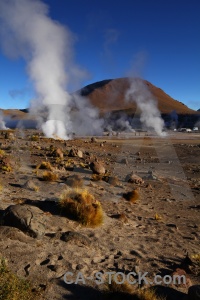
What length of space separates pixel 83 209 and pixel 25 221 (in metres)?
1.84

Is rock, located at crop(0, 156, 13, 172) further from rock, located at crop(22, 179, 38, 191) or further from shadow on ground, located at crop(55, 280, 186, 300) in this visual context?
shadow on ground, located at crop(55, 280, 186, 300)

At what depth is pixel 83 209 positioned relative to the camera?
7.75 meters

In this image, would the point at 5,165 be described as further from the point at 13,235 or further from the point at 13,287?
the point at 13,287

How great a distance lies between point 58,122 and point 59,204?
31.2 metres

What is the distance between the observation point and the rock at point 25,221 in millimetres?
6191

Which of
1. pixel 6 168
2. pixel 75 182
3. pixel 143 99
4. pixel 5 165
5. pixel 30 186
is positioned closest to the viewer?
pixel 30 186

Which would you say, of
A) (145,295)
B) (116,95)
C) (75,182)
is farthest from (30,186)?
(116,95)

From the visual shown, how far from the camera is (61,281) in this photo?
15.8 feet

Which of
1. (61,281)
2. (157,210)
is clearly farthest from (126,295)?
(157,210)

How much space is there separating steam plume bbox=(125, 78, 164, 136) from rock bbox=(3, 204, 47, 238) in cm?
6063

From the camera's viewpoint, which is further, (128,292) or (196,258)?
(196,258)

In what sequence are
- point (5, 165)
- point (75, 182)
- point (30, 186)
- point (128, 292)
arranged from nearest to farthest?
point (128, 292) < point (30, 186) < point (75, 182) < point (5, 165)

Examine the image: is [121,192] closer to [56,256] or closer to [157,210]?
[157,210]

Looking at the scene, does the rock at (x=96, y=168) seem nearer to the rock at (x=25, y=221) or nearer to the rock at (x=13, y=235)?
the rock at (x=25, y=221)
